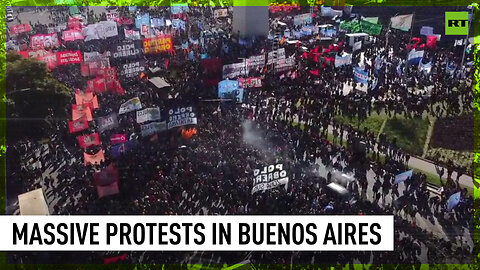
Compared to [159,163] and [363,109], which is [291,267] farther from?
[363,109]

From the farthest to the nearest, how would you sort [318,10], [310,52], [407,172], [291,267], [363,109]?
[318,10] < [310,52] < [363,109] < [407,172] < [291,267]

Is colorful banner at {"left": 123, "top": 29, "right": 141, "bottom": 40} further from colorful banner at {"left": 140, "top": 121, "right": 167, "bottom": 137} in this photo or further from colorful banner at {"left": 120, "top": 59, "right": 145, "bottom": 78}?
colorful banner at {"left": 140, "top": 121, "right": 167, "bottom": 137}

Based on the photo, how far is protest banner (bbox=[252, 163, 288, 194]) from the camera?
1841 centimetres

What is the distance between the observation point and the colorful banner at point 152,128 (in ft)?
73.9

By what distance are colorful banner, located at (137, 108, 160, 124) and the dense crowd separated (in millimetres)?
841

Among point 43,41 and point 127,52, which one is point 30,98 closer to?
point 127,52

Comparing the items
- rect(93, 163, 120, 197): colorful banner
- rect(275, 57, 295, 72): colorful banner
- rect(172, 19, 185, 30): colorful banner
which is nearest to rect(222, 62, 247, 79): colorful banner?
rect(275, 57, 295, 72): colorful banner

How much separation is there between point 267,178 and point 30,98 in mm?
12988

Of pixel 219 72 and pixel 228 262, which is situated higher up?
pixel 219 72

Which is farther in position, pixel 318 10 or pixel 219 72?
pixel 318 10

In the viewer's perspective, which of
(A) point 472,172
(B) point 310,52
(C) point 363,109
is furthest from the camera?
(B) point 310,52

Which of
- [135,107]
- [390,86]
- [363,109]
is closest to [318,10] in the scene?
[390,86]

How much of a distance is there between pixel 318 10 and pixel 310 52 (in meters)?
12.3

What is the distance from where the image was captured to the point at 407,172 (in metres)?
20.2
